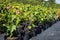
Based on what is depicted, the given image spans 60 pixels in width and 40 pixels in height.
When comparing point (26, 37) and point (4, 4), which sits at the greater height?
point (4, 4)

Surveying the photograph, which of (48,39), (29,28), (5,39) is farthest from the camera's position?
(48,39)

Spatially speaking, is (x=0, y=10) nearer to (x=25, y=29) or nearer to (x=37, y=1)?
(x=25, y=29)

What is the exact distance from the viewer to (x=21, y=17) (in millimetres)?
8906

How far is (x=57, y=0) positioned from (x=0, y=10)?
112 feet

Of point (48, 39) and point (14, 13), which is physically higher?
point (14, 13)

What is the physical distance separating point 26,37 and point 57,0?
33.4m

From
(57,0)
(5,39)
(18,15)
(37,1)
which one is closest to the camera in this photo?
(5,39)

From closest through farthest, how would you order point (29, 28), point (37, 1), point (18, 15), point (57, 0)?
point (18, 15), point (29, 28), point (37, 1), point (57, 0)

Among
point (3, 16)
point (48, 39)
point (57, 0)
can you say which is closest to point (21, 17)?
point (3, 16)

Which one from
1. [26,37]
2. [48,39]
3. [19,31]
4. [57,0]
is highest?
[19,31]

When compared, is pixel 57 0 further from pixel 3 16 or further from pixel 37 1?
pixel 3 16

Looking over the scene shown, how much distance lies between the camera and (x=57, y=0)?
4250 centimetres

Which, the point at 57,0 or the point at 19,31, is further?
the point at 57,0

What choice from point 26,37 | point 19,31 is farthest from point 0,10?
point 26,37
